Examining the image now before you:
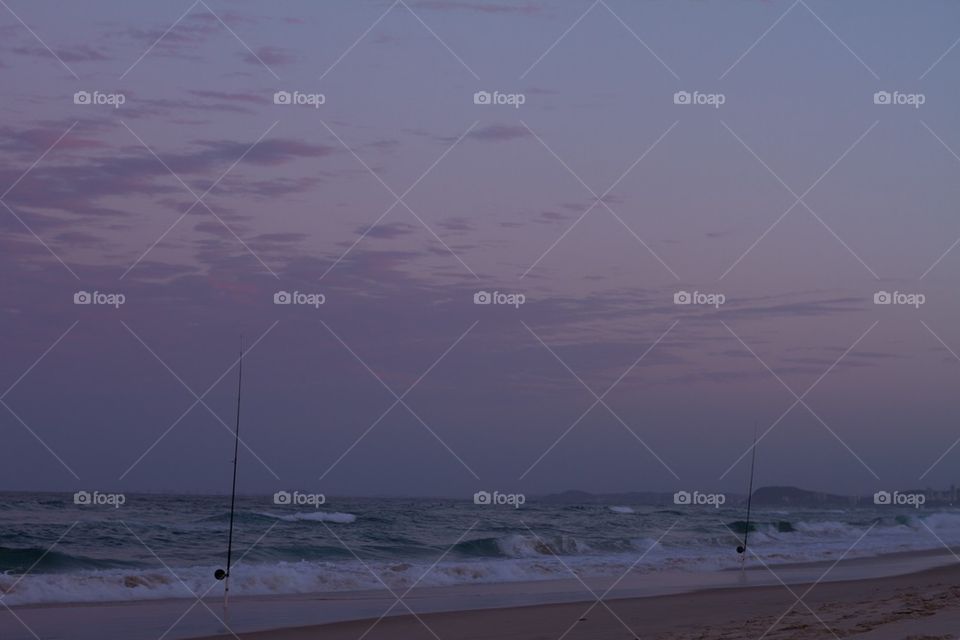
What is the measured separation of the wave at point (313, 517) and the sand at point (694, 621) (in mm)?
18287

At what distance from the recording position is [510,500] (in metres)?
15.3

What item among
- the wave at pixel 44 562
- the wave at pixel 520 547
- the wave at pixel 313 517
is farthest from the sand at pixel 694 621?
the wave at pixel 313 517

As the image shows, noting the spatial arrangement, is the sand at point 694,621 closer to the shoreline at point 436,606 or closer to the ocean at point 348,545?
the shoreline at point 436,606

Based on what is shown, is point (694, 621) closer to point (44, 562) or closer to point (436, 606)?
point (436, 606)

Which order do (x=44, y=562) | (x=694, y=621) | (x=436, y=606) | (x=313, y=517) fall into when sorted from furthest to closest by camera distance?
(x=313, y=517) < (x=44, y=562) < (x=436, y=606) < (x=694, y=621)

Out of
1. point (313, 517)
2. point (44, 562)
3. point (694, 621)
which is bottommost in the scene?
point (694, 621)

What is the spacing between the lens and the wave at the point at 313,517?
33.0 m

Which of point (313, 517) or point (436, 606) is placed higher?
point (313, 517)

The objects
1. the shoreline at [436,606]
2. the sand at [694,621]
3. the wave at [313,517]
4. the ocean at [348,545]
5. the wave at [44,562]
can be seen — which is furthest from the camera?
the wave at [313,517]

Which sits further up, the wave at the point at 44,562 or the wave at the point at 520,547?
the wave at the point at 44,562

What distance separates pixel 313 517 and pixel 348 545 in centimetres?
799

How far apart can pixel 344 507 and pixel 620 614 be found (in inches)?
1260

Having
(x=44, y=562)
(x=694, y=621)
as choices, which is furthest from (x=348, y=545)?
(x=694, y=621)

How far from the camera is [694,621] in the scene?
43.9 ft
